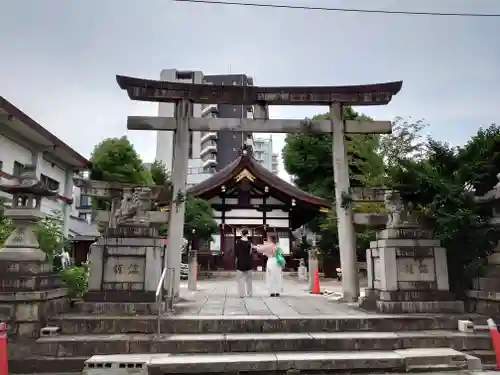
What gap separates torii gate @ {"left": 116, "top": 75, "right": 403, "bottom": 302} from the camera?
9.08 meters

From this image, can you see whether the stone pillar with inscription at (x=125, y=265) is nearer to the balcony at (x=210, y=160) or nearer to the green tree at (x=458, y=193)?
Result: the green tree at (x=458, y=193)

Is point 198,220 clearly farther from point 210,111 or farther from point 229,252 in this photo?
point 210,111

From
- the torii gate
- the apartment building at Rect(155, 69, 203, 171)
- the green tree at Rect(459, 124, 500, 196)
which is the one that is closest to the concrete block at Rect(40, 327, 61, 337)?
the torii gate

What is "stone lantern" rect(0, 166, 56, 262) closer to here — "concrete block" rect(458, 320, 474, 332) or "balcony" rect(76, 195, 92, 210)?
"concrete block" rect(458, 320, 474, 332)

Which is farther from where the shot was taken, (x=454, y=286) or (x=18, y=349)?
(x=454, y=286)

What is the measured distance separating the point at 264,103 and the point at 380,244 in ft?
14.3

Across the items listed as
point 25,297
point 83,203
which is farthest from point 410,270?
point 83,203

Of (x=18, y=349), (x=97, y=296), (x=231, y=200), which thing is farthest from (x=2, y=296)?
(x=231, y=200)

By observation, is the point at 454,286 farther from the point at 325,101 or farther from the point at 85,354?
the point at 85,354

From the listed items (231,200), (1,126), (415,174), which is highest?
(1,126)

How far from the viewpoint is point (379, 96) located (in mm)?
9594

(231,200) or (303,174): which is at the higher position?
(303,174)

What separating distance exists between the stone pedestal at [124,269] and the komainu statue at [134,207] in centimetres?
33

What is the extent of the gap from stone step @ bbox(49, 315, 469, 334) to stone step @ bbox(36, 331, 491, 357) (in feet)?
0.53
